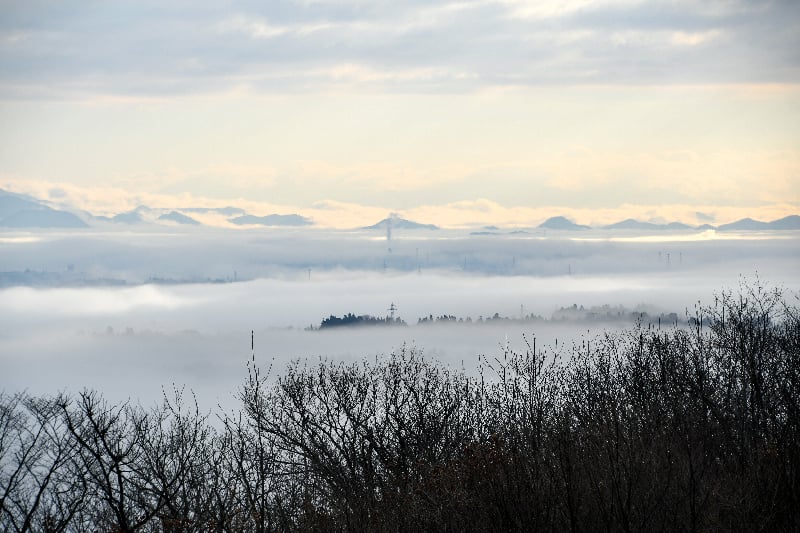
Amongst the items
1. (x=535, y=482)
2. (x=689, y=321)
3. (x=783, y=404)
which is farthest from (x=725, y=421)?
(x=689, y=321)

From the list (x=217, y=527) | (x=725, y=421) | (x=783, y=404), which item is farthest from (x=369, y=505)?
(x=783, y=404)

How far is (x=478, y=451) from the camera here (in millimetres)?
23172

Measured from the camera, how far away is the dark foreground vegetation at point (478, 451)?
19.5 m

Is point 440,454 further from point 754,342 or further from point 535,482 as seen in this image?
point 535,482

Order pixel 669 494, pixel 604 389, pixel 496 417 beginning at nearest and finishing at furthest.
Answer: pixel 669 494
pixel 496 417
pixel 604 389

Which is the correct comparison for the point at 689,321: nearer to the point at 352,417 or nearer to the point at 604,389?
the point at 604,389

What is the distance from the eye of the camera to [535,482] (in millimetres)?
19328

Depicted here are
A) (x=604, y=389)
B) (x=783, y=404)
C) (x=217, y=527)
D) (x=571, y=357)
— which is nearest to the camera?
(x=217, y=527)

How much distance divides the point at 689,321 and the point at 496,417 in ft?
45.8

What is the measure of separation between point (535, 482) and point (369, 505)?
12.2 metres

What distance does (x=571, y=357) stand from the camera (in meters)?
60.5

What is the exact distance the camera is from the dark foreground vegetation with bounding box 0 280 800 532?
19547mm

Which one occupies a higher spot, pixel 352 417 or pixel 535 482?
pixel 535 482

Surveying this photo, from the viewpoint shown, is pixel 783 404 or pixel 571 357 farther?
pixel 571 357
